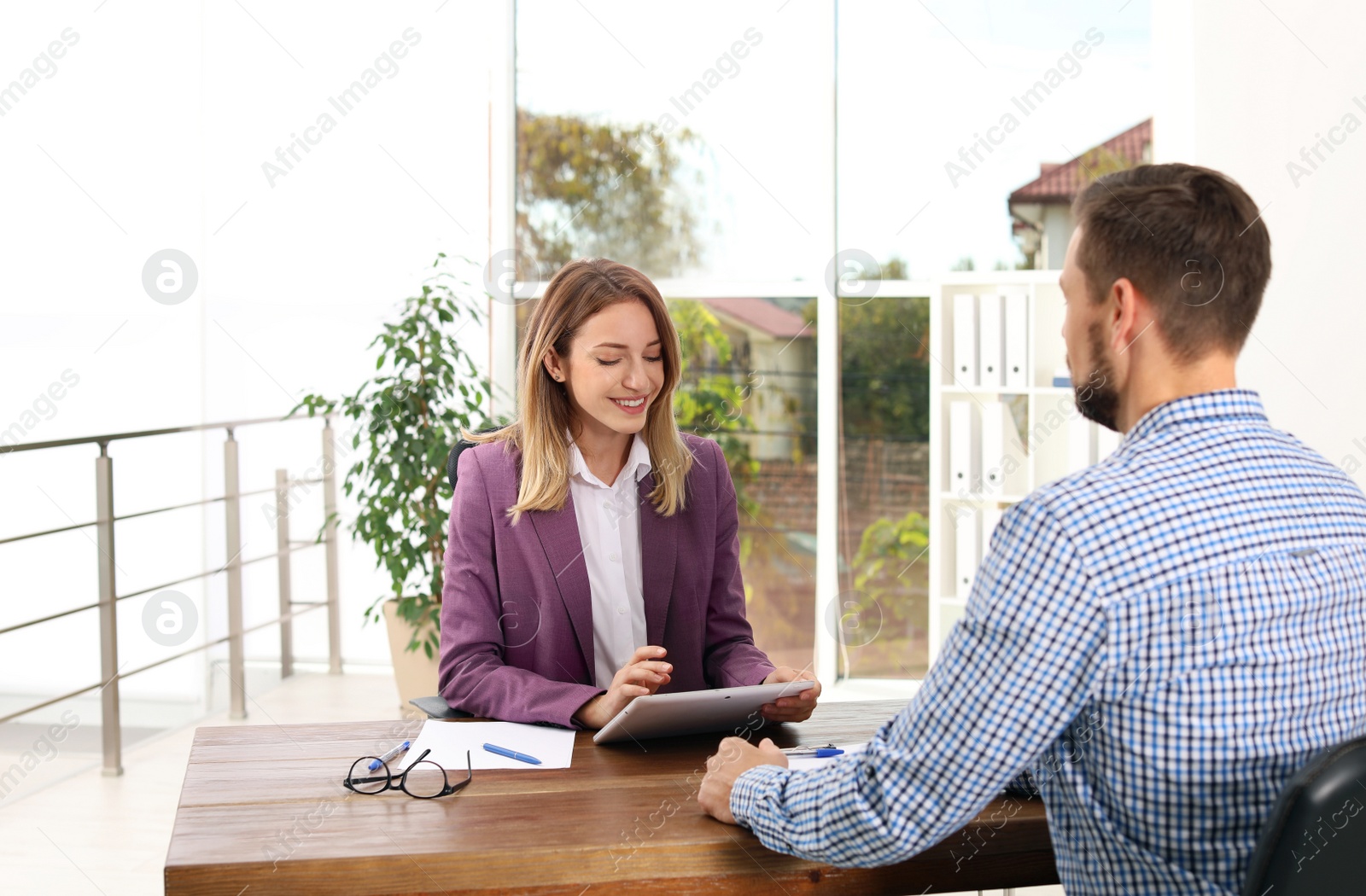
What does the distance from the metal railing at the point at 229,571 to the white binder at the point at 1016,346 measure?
104 inches

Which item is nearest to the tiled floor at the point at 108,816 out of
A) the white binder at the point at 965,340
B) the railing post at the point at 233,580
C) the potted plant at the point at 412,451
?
the railing post at the point at 233,580

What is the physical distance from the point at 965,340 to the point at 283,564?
9.68 ft

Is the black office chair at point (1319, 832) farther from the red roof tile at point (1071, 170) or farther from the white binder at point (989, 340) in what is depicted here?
the red roof tile at point (1071, 170)

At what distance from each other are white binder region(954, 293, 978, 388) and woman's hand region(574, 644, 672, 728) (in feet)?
9.27

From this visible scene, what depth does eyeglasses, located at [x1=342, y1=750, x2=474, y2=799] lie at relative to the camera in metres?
1.33

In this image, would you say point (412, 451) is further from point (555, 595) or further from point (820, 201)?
point (555, 595)

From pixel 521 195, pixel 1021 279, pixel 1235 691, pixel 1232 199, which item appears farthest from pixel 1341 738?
pixel 521 195

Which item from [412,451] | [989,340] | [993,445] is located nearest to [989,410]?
[993,445]

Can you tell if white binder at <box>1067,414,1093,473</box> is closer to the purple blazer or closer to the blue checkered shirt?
the purple blazer

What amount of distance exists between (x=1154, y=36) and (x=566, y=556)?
11.4ft

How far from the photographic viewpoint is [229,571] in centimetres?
429

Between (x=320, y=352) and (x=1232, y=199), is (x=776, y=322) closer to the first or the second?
(x=320, y=352)

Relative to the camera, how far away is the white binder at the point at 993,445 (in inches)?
159

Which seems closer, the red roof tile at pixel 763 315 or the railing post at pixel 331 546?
the red roof tile at pixel 763 315
